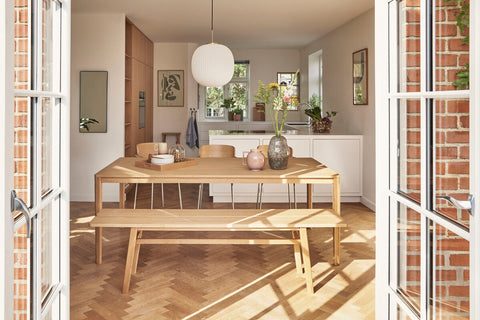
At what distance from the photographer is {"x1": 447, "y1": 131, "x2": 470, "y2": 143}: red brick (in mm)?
1258

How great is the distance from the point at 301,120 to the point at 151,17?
4.82 m

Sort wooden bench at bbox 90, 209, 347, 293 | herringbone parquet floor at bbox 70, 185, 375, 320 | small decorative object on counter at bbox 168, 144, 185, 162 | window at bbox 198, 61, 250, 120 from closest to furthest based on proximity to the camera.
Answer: herringbone parquet floor at bbox 70, 185, 375, 320 → wooden bench at bbox 90, 209, 347, 293 → small decorative object on counter at bbox 168, 144, 185, 162 → window at bbox 198, 61, 250, 120

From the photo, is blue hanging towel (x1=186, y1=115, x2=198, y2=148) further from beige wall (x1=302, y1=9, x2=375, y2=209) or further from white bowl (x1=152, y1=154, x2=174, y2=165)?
white bowl (x1=152, y1=154, x2=174, y2=165)

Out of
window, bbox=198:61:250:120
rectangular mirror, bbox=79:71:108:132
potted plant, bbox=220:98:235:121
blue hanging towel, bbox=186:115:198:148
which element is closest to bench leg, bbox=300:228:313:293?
rectangular mirror, bbox=79:71:108:132

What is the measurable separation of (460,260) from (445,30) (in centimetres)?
69

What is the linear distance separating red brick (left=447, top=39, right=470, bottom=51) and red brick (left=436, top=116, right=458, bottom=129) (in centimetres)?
20

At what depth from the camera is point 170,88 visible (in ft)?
32.0

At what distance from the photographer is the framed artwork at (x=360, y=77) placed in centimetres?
641

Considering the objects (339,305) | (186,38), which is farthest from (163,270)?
(186,38)

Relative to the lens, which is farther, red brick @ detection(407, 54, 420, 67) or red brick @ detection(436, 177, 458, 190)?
red brick @ detection(407, 54, 420, 67)

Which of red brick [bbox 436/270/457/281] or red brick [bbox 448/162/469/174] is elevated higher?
red brick [bbox 448/162/469/174]

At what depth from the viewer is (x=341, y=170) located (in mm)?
6520

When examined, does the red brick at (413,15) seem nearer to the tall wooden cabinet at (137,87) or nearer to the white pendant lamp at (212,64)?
the white pendant lamp at (212,64)
